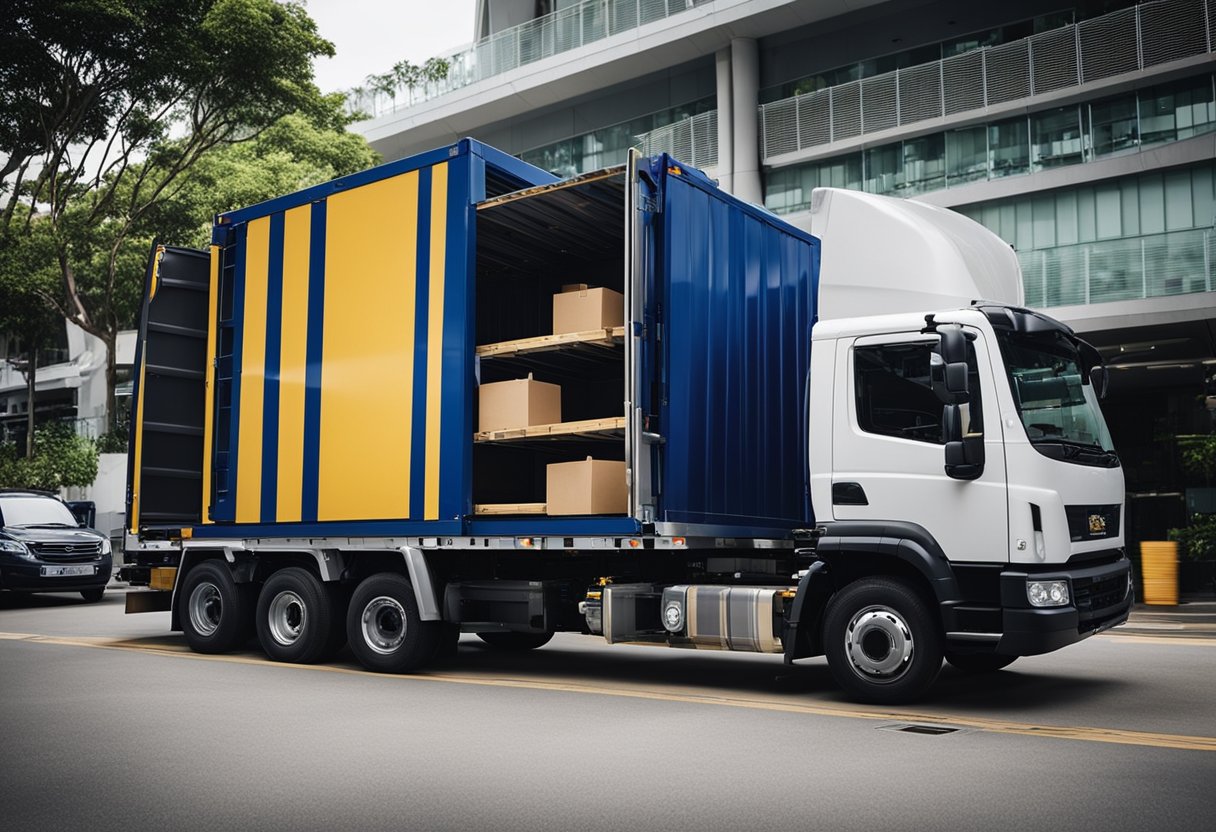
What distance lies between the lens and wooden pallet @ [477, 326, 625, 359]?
9.44 m

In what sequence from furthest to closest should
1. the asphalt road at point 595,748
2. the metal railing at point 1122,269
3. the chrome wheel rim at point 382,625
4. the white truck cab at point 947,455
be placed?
the metal railing at point 1122,269 < the chrome wheel rim at point 382,625 < the white truck cab at point 947,455 < the asphalt road at point 595,748

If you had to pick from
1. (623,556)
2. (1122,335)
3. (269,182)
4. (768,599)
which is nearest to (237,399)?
(623,556)

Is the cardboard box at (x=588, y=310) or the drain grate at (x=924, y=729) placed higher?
the cardboard box at (x=588, y=310)

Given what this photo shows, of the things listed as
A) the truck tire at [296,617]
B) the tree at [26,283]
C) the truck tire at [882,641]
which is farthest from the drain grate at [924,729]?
the tree at [26,283]

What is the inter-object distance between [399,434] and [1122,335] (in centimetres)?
1724

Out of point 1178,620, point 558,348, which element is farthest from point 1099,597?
point 1178,620

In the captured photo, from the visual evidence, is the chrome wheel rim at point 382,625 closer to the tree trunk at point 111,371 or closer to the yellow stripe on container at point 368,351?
the yellow stripe on container at point 368,351

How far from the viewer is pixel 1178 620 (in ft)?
55.9

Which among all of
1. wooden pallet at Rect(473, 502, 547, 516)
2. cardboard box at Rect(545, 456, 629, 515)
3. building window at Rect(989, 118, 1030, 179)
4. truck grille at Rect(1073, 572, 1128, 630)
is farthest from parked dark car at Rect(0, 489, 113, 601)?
building window at Rect(989, 118, 1030, 179)

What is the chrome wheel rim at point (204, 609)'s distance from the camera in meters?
12.4

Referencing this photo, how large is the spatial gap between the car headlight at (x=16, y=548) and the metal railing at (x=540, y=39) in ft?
64.3

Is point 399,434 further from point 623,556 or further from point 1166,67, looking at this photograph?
point 1166,67

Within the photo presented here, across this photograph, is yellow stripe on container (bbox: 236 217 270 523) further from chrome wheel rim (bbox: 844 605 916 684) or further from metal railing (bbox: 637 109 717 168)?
metal railing (bbox: 637 109 717 168)

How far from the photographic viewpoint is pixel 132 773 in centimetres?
652
